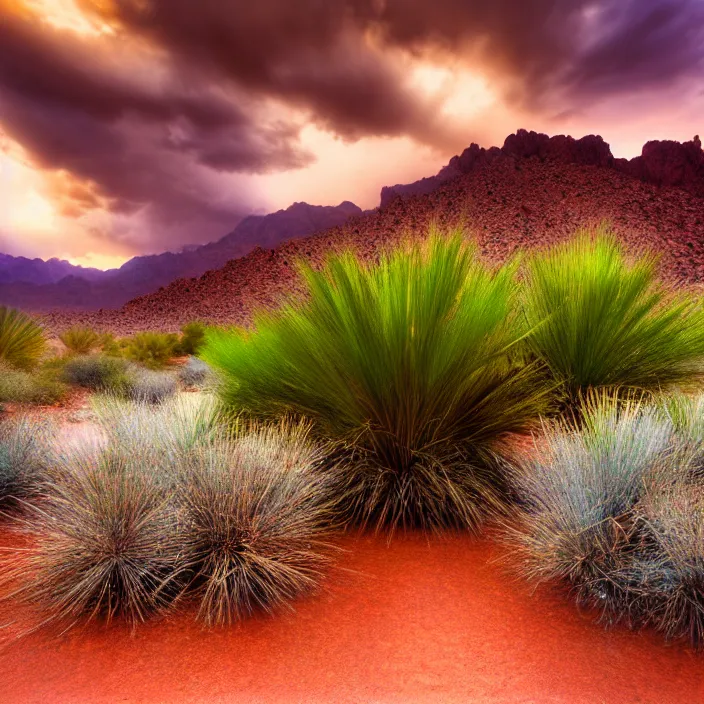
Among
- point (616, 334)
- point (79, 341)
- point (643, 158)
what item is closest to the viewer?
point (616, 334)

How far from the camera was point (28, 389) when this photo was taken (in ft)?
37.6

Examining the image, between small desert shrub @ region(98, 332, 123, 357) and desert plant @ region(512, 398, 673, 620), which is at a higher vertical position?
desert plant @ region(512, 398, 673, 620)

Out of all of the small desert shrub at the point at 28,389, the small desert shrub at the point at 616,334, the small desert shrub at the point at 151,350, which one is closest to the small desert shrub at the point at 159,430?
the small desert shrub at the point at 616,334

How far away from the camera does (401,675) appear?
10.2 ft

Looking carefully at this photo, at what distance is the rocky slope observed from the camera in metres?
39.8

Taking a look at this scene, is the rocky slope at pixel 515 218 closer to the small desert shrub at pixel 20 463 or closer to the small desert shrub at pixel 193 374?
the small desert shrub at pixel 193 374

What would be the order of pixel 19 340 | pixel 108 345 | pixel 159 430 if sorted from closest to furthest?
pixel 159 430 < pixel 19 340 < pixel 108 345

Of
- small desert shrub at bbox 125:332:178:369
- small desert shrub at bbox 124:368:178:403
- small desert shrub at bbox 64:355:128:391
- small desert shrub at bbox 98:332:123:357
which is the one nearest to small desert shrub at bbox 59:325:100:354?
small desert shrub at bbox 98:332:123:357

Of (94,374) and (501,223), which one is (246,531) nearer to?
(94,374)

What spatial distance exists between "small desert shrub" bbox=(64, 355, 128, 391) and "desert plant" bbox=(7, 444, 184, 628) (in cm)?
1051

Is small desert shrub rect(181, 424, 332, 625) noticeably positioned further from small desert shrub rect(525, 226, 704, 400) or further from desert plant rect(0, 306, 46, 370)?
desert plant rect(0, 306, 46, 370)

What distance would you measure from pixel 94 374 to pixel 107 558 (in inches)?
484

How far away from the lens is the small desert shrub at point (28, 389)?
432 inches

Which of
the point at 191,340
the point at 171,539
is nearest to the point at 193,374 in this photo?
the point at 191,340
